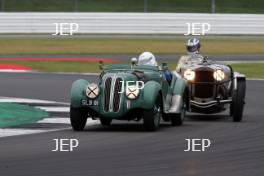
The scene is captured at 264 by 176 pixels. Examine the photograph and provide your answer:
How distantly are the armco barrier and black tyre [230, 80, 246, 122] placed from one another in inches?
999

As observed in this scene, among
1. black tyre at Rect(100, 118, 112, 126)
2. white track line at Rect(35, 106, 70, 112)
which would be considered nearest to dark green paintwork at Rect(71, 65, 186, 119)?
black tyre at Rect(100, 118, 112, 126)

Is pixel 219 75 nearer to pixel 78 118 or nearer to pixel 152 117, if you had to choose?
pixel 152 117

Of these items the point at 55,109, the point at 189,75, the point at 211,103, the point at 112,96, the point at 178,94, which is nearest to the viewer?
the point at 112,96

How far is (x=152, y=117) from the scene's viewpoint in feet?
44.7

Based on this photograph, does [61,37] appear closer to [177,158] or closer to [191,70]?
[191,70]

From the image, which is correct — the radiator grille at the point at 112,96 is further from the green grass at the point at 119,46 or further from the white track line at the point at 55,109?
the green grass at the point at 119,46

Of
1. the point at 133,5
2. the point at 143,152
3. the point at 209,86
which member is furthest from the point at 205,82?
the point at 133,5

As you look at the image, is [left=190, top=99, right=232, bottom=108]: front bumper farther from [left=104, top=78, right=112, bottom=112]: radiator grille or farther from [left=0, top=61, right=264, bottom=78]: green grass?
[left=0, top=61, right=264, bottom=78]: green grass

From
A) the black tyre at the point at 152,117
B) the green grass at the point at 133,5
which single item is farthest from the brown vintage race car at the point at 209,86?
the green grass at the point at 133,5

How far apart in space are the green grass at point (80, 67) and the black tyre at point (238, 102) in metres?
9.71

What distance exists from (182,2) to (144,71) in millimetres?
31918

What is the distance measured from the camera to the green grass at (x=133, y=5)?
44159 millimetres

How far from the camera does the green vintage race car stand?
1357 centimetres

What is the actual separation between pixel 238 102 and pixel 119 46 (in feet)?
71.9
